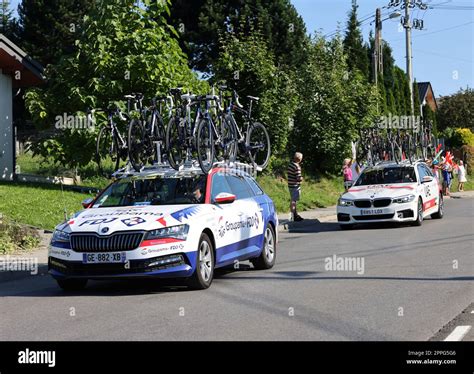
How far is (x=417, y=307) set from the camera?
9203mm

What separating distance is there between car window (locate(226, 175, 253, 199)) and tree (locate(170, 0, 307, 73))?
2959 centimetres

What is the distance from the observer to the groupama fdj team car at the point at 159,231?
1003cm

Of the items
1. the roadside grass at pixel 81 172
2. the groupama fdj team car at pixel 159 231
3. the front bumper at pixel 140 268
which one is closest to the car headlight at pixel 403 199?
the groupama fdj team car at pixel 159 231

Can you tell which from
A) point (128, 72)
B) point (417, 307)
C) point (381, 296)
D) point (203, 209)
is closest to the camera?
point (417, 307)

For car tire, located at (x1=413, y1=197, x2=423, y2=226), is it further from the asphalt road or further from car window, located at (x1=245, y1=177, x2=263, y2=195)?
car window, located at (x1=245, y1=177, x2=263, y2=195)

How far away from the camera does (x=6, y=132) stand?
24391mm

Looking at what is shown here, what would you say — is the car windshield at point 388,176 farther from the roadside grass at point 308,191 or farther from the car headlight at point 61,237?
the car headlight at point 61,237

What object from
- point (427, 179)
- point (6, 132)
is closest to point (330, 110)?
point (427, 179)

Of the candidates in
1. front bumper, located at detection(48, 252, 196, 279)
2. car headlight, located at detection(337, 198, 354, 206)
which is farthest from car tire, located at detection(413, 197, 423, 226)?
front bumper, located at detection(48, 252, 196, 279)

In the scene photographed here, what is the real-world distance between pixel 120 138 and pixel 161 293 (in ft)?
12.7

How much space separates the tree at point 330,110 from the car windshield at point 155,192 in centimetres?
2073

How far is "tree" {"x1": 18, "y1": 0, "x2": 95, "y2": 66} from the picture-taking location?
1670 inches
